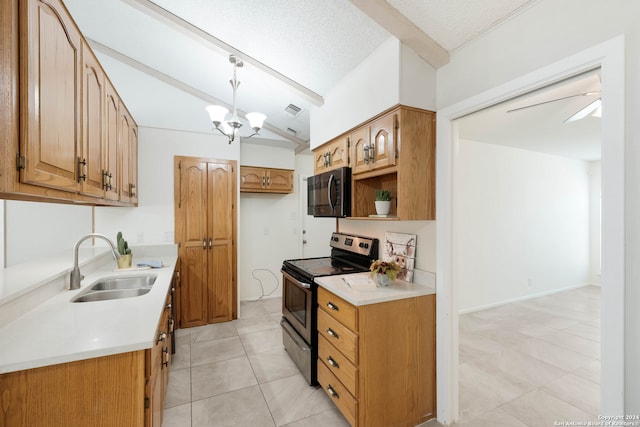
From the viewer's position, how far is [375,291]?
6.09ft

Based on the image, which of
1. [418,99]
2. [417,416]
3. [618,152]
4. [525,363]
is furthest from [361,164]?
[525,363]

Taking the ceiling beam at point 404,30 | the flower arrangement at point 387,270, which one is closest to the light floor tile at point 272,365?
the flower arrangement at point 387,270

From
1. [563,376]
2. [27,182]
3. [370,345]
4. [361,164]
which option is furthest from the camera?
[563,376]

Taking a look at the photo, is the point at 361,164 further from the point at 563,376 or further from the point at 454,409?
the point at 563,376

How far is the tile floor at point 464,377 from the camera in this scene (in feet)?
6.46

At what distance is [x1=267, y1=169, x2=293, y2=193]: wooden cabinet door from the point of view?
4168 millimetres

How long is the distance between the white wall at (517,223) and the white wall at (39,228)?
4.68 m

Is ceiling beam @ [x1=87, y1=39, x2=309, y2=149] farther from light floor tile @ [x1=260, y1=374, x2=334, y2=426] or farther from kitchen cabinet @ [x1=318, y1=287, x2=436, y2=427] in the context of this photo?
light floor tile @ [x1=260, y1=374, x2=334, y2=426]

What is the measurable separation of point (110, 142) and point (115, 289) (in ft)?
3.75

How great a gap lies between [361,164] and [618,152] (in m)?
1.41

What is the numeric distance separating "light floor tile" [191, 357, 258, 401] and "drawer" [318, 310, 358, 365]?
32.6 inches

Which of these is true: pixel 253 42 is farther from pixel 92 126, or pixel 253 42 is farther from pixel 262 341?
pixel 262 341

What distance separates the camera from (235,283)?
147 inches

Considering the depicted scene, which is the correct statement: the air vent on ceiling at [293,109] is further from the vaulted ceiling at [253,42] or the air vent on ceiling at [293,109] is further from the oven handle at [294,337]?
the oven handle at [294,337]
